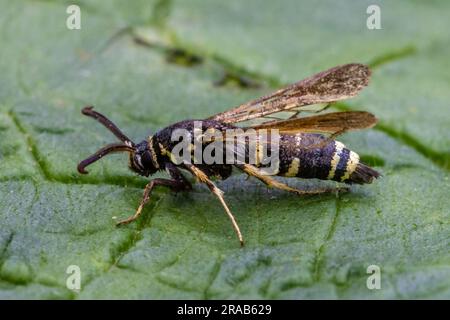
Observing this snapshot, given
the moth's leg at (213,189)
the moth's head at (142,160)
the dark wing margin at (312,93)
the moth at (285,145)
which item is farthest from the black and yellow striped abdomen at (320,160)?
the moth's head at (142,160)

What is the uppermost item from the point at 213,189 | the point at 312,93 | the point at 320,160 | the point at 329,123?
the point at 312,93

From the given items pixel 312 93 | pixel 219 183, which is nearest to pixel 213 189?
→ pixel 219 183

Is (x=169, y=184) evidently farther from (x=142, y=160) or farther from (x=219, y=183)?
(x=219, y=183)

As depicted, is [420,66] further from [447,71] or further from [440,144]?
[440,144]

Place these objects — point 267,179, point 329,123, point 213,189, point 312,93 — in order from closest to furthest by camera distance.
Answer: point 329,123
point 213,189
point 267,179
point 312,93

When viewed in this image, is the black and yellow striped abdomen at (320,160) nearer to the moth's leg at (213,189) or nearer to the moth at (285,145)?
the moth at (285,145)

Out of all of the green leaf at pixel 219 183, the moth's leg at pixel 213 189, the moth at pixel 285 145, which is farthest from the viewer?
the moth at pixel 285 145

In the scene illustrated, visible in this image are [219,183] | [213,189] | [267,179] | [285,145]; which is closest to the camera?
[213,189]

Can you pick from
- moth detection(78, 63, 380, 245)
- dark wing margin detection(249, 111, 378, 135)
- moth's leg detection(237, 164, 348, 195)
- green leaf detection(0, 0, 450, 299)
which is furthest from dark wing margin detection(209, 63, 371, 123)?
green leaf detection(0, 0, 450, 299)
